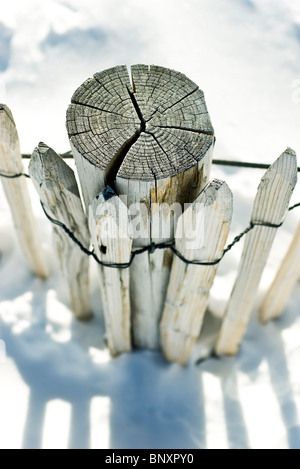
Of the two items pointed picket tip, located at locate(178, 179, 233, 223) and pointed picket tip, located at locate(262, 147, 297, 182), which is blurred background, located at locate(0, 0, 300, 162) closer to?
pointed picket tip, located at locate(262, 147, 297, 182)

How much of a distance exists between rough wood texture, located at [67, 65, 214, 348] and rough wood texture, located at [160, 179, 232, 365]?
99 mm

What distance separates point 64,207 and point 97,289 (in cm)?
97

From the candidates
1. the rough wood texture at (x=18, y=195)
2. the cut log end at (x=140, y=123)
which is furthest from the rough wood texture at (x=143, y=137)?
the rough wood texture at (x=18, y=195)

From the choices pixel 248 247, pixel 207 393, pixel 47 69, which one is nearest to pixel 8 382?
pixel 207 393

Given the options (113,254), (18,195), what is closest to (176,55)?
(18,195)

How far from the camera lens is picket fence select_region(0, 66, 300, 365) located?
1.67 metres

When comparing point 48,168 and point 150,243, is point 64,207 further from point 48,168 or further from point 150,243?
point 150,243

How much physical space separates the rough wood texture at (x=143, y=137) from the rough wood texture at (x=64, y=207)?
0.11 meters

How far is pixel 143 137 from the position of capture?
165 centimetres

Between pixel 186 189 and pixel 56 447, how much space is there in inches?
58.8

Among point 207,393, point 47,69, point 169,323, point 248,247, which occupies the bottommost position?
point 207,393

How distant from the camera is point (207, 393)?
94.9 inches

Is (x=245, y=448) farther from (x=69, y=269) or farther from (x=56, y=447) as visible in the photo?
(x=69, y=269)

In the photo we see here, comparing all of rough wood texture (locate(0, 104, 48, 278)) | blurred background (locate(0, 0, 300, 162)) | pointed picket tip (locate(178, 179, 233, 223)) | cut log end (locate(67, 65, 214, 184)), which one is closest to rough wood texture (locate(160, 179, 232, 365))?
pointed picket tip (locate(178, 179, 233, 223))
